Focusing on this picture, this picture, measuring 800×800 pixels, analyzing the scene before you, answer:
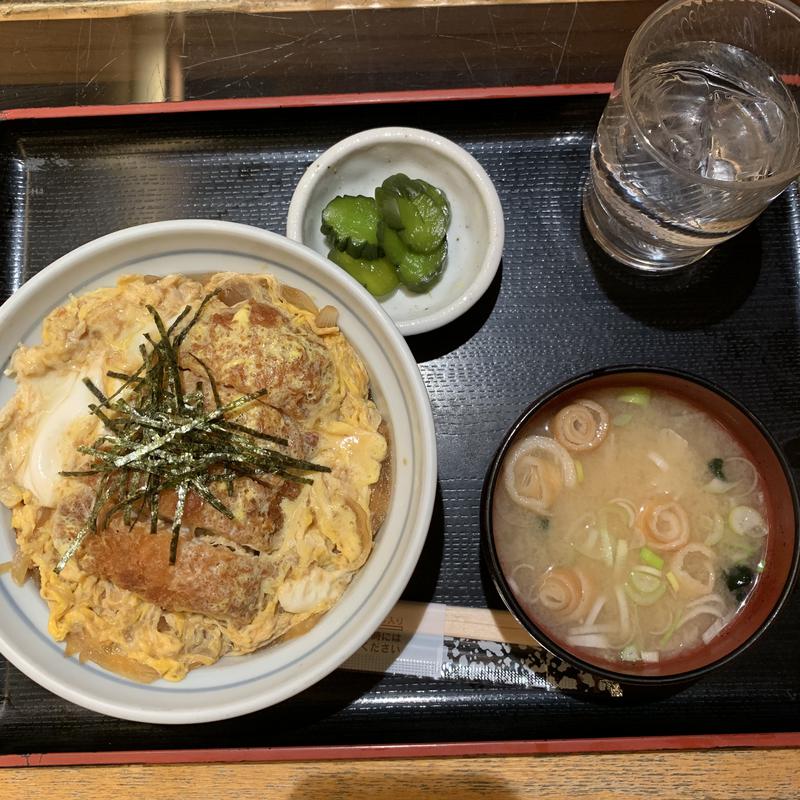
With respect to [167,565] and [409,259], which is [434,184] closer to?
[409,259]

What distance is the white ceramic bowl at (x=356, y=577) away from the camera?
1557mm

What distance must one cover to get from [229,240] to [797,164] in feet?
5.14

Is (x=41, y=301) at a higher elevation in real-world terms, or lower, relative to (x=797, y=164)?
lower

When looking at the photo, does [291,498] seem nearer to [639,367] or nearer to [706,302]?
[639,367]

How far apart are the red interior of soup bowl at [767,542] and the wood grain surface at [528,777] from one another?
1.40 ft

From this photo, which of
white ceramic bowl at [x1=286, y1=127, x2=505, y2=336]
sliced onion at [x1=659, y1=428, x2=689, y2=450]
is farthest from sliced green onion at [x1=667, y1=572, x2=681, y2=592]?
white ceramic bowl at [x1=286, y1=127, x2=505, y2=336]

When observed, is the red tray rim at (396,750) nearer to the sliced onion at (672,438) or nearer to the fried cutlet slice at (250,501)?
the fried cutlet slice at (250,501)

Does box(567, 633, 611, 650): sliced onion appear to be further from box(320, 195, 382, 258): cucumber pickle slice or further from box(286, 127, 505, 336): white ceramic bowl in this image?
box(320, 195, 382, 258): cucumber pickle slice

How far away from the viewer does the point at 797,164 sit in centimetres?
182

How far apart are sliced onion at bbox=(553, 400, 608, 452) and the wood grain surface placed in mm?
965

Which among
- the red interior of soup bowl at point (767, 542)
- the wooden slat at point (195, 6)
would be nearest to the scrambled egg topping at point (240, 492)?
the red interior of soup bowl at point (767, 542)

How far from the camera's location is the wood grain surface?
200 centimetres

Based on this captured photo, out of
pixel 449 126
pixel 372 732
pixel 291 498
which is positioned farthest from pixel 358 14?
pixel 372 732

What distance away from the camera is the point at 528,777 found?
2.01 meters
